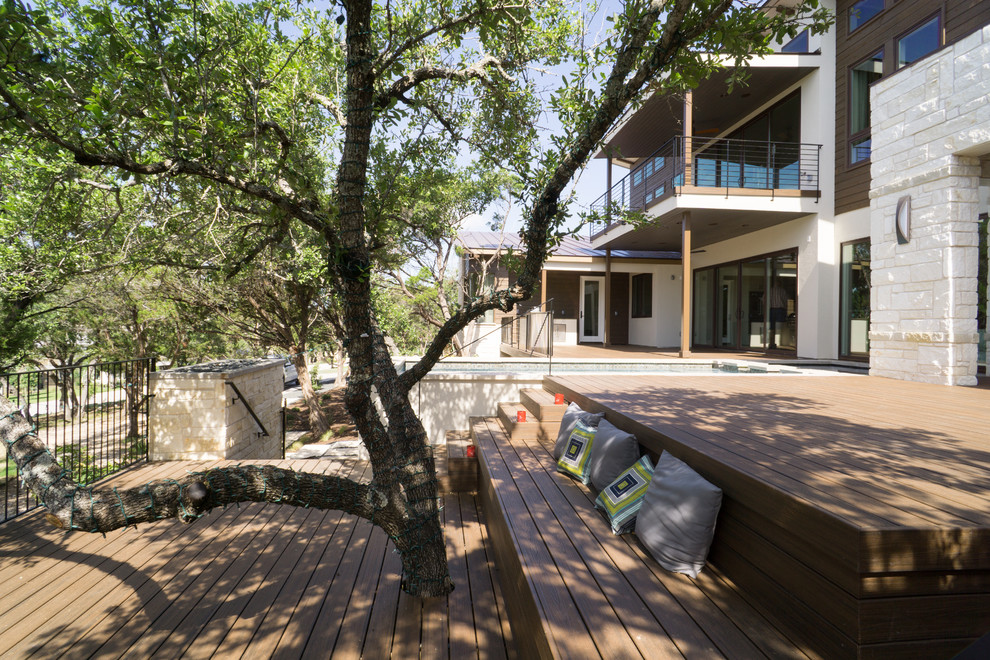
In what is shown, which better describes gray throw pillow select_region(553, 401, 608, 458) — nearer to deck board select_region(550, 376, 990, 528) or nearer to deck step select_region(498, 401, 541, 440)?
deck board select_region(550, 376, 990, 528)

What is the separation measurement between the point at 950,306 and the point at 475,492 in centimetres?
543

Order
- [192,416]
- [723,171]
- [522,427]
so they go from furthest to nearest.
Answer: [723,171]
[192,416]
[522,427]

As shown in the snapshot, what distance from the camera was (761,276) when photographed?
1066cm

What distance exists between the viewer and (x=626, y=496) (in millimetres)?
2578

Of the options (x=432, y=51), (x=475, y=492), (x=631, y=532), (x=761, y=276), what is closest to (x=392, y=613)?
(x=631, y=532)

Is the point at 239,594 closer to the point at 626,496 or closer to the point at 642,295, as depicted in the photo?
the point at 626,496

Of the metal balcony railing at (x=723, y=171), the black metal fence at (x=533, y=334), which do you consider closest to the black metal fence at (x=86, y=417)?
the black metal fence at (x=533, y=334)

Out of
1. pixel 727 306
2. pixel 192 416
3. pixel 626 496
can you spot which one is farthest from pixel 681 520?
pixel 727 306

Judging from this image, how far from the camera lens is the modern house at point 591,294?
12.9m

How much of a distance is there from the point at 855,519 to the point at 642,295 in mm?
13700

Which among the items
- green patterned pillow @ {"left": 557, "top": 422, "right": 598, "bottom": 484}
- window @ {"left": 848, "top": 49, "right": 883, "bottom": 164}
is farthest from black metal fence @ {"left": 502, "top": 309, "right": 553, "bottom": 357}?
window @ {"left": 848, "top": 49, "right": 883, "bottom": 164}

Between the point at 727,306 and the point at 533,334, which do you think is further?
the point at 727,306

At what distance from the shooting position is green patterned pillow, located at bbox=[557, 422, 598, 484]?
3.25 metres

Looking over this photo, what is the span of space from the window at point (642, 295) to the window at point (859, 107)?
20.1ft
